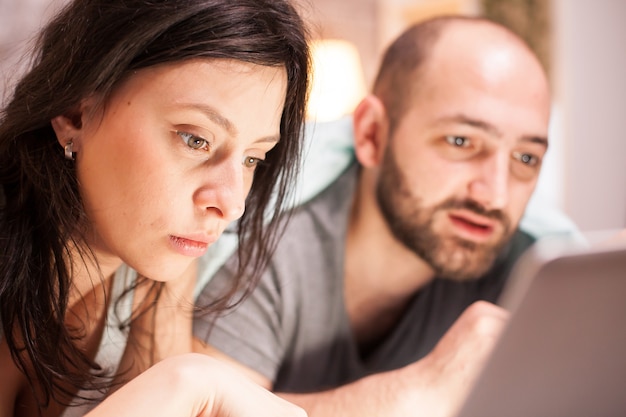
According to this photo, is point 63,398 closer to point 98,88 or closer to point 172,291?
point 172,291

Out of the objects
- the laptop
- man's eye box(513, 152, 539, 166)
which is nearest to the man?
man's eye box(513, 152, 539, 166)

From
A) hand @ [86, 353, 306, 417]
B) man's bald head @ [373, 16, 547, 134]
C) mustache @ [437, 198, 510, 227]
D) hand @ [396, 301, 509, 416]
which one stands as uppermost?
man's bald head @ [373, 16, 547, 134]

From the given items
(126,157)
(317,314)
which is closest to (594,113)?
(317,314)

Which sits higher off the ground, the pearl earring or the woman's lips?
the pearl earring

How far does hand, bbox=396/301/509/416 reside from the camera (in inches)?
33.6

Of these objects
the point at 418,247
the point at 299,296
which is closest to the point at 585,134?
the point at 418,247

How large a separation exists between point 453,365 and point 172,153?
46 cm

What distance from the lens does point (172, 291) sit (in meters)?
0.86

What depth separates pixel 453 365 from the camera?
0.88m

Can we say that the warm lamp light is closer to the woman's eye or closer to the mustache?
the mustache

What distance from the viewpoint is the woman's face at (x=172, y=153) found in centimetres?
66

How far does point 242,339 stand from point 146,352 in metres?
0.15

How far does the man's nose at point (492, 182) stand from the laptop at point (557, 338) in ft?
1.46

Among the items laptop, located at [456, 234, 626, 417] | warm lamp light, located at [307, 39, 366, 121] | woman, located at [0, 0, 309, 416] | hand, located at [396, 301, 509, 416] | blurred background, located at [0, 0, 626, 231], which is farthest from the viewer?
warm lamp light, located at [307, 39, 366, 121]
